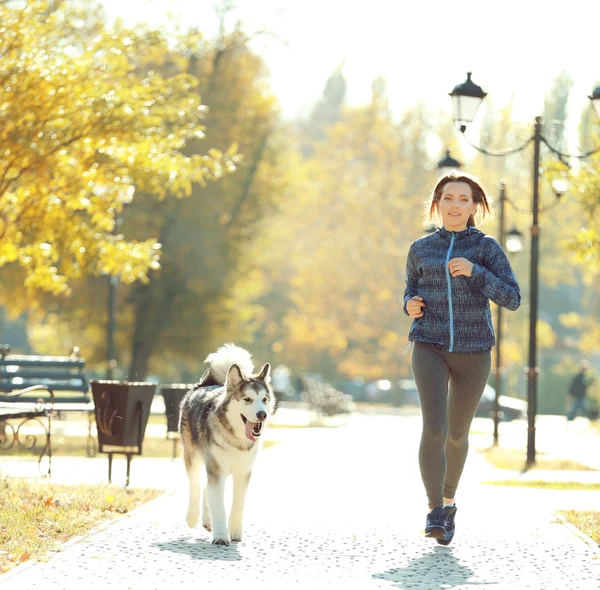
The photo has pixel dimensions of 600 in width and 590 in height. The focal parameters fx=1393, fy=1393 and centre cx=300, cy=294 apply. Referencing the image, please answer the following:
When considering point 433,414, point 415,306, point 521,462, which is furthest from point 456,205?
point 521,462

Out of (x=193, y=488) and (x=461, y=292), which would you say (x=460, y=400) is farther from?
(x=193, y=488)

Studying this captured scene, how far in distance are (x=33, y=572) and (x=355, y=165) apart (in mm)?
53577

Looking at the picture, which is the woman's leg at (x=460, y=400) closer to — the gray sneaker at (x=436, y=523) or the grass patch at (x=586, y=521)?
the gray sneaker at (x=436, y=523)

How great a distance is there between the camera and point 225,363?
951cm

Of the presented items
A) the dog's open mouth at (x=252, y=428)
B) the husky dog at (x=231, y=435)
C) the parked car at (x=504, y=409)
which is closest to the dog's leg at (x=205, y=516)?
the husky dog at (x=231, y=435)

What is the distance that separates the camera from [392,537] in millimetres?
9430

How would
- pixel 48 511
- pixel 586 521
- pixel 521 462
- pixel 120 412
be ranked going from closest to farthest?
pixel 48 511
pixel 586 521
pixel 120 412
pixel 521 462

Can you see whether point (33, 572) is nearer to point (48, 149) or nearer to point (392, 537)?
point (392, 537)

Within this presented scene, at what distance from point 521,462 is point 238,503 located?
1064 centimetres

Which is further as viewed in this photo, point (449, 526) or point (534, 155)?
point (534, 155)

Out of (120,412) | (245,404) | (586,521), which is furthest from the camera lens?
(120,412)

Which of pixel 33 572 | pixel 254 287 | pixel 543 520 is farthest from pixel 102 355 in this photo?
pixel 33 572

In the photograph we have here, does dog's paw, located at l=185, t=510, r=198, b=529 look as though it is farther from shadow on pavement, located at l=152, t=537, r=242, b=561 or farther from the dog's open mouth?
the dog's open mouth

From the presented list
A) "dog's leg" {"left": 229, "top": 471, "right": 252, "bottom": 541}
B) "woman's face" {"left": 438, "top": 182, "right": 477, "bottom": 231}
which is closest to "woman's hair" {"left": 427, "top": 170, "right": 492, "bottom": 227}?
"woman's face" {"left": 438, "top": 182, "right": 477, "bottom": 231}
